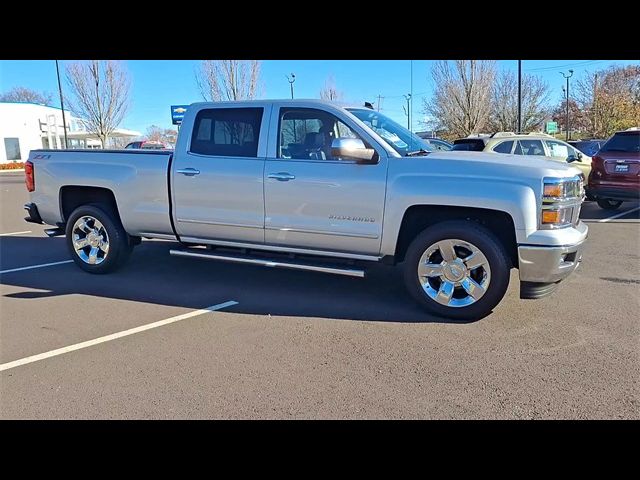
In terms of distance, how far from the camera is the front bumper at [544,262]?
3.93 meters

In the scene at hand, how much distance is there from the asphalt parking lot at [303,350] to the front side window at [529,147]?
496cm

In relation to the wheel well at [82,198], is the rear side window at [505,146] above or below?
above

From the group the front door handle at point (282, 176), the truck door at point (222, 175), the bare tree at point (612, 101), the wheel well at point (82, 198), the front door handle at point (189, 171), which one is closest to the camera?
the front door handle at point (282, 176)

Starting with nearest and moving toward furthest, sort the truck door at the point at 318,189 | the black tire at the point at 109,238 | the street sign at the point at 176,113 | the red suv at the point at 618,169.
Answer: the truck door at the point at 318,189 < the black tire at the point at 109,238 < the red suv at the point at 618,169 < the street sign at the point at 176,113

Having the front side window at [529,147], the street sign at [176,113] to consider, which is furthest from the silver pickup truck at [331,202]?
the street sign at [176,113]

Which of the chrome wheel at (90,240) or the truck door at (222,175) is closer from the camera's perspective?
the truck door at (222,175)

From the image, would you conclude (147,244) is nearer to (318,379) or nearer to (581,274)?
(318,379)

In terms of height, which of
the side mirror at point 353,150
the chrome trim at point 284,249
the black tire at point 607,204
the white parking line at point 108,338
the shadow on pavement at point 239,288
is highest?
the side mirror at point 353,150

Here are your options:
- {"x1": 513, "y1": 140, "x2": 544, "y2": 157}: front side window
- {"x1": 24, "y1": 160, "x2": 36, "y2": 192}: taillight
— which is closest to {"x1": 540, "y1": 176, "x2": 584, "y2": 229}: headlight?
{"x1": 24, "y1": 160, "x2": 36, "y2": 192}: taillight

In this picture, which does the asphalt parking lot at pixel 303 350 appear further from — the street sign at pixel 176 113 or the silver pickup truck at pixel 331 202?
the street sign at pixel 176 113

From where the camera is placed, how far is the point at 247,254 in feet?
17.2

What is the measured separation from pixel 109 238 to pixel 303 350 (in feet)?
11.4

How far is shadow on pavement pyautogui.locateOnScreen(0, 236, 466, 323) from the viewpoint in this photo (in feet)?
15.2
